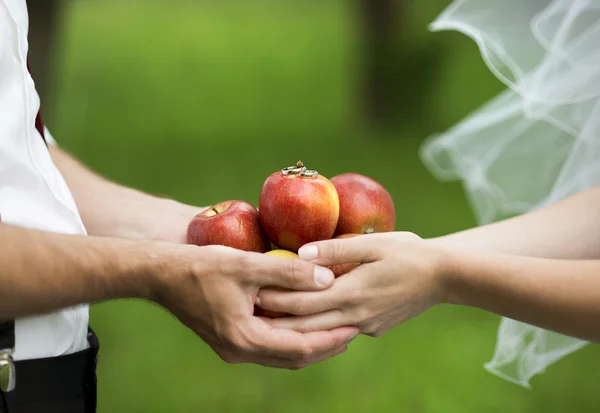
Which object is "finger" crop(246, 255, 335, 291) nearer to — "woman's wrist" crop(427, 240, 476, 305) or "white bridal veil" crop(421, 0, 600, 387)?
"woman's wrist" crop(427, 240, 476, 305)

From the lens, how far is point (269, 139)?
21.7 ft

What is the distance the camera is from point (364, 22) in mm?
6902

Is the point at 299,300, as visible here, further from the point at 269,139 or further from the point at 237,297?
the point at 269,139

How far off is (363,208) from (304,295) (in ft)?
0.98

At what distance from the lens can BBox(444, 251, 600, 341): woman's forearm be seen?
1.67m

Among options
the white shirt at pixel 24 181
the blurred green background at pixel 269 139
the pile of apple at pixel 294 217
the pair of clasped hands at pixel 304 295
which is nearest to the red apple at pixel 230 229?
the pile of apple at pixel 294 217

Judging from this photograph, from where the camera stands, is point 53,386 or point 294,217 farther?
point 294,217

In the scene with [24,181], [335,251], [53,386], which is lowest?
[53,386]

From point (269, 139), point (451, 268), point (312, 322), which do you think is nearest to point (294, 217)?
point (312, 322)

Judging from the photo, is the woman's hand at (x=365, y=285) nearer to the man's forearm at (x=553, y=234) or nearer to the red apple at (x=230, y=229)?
the red apple at (x=230, y=229)

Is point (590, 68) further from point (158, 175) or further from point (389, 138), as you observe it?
point (389, 138)

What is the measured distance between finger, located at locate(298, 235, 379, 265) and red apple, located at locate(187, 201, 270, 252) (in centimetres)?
15

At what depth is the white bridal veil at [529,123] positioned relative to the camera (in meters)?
2.10

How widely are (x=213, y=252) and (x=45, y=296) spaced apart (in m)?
0.33
